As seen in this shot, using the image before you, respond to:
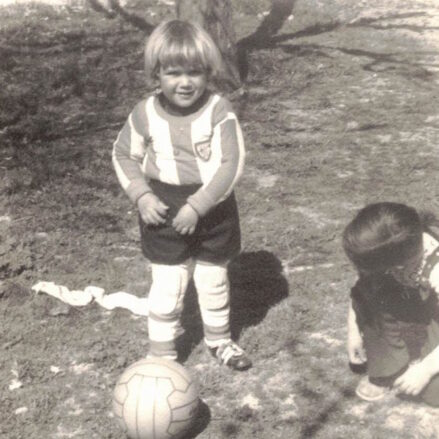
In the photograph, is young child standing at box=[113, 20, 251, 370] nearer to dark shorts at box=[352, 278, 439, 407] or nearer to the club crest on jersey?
the club crest on jersey

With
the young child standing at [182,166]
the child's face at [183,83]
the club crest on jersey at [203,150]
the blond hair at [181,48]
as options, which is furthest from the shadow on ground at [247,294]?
the blond hair at [181,48]

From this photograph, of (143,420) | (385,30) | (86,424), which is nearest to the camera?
(143,420)

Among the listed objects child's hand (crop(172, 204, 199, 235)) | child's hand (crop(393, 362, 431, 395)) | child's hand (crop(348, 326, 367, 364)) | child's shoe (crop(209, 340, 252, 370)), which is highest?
child's hand (crop(172, 204, 199, 235))

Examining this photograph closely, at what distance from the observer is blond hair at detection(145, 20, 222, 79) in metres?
3.71

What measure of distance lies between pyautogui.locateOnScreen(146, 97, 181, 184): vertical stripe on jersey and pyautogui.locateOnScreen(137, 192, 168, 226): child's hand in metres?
0.13

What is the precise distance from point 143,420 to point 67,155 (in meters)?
4.26

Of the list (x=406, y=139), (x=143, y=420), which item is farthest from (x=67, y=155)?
(x=143, y=420)

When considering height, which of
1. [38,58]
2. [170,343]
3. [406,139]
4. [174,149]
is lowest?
[38,58]

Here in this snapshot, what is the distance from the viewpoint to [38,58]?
10836 millimetres

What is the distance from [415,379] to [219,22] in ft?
19.8

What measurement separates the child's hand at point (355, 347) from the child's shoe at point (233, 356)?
0.54m

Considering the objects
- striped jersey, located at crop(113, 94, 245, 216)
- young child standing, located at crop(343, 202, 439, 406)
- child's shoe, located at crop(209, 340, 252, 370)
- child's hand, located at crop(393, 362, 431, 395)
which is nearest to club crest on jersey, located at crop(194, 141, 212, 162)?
striped jersey, located at crop(113, 94, 245, 216)

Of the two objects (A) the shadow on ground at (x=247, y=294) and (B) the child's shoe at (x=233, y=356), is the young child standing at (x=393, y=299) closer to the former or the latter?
(B) the child's shoe at (x=233, y=356)

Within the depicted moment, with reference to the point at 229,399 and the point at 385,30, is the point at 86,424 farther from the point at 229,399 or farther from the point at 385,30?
the point at 385,30
